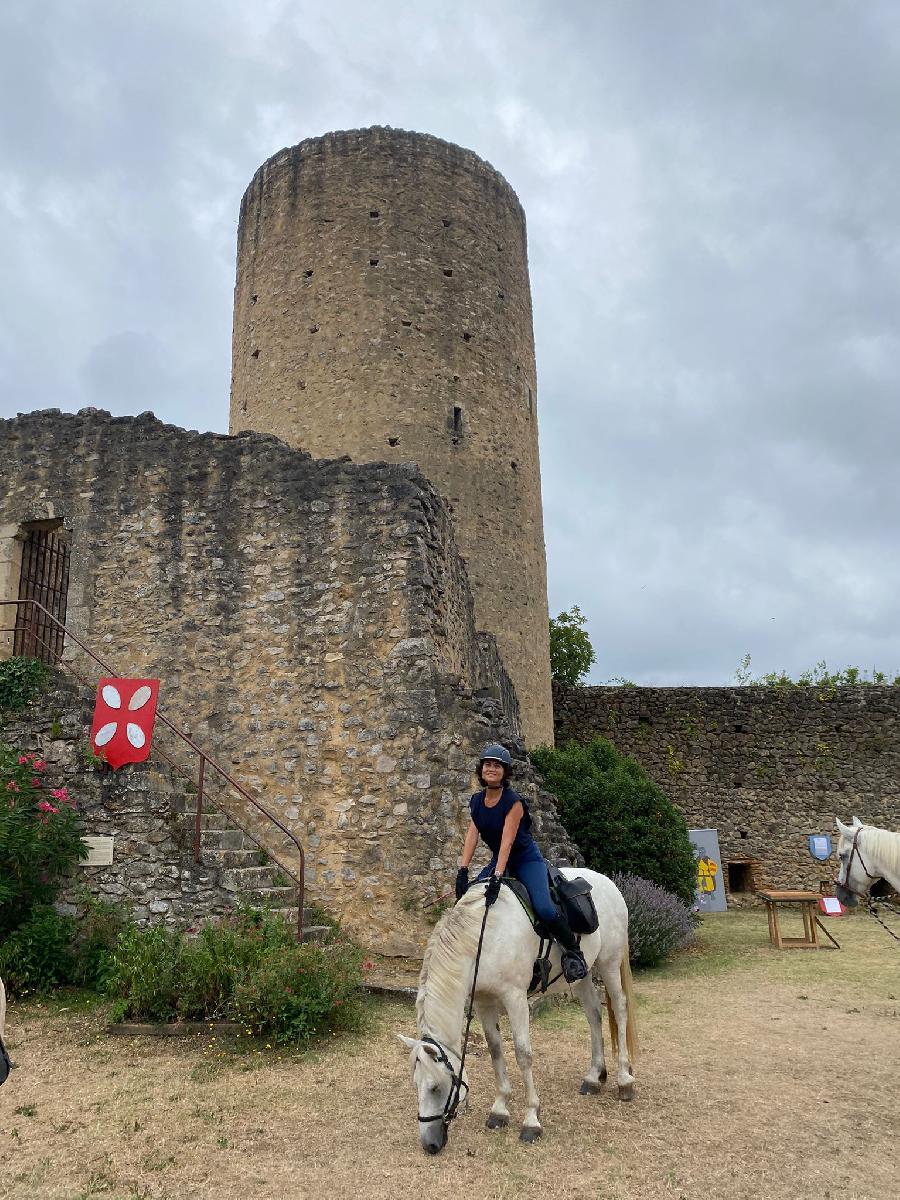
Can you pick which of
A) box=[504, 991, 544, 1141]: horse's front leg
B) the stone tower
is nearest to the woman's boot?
box=[504, 991, 544, 1141]: horse's front leg

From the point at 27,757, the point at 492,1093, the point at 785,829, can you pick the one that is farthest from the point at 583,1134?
the point at 785,829

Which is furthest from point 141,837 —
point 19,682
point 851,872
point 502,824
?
point 851,872

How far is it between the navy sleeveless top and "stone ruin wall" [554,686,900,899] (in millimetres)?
13692

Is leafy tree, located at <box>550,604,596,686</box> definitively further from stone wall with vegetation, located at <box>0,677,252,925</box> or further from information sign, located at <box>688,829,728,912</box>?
stone wall with vegetation, located at <box>0,677,252,925</box>

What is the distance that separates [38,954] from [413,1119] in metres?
4.05

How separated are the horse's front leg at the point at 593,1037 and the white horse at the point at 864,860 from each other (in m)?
2.20

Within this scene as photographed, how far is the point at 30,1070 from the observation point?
5.36m

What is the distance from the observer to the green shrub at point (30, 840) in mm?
7219

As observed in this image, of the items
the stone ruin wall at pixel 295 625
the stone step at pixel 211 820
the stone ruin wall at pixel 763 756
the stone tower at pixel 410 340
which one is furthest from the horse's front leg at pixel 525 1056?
the stone ruin wall at pixel 763 756

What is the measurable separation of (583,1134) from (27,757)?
19.3 ft

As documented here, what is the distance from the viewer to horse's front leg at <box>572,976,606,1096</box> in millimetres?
5051

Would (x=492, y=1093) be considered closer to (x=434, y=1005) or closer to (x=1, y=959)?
(x=434, y=1005)

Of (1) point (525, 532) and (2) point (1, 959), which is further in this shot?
(1) point (525, 532)

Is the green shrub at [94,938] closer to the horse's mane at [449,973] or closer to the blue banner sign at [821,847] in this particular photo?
the horse's mane at [449,973]
